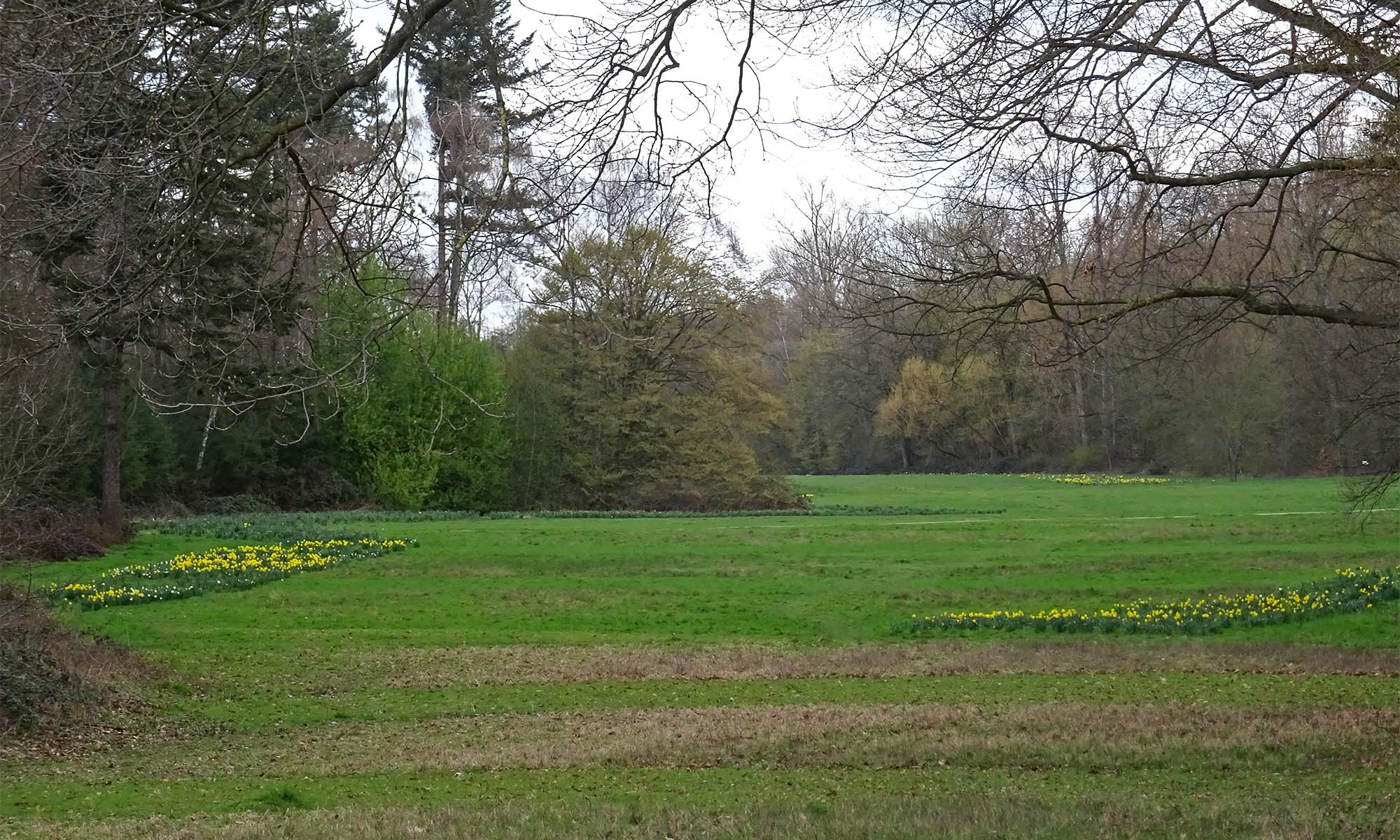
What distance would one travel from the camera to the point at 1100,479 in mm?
57625

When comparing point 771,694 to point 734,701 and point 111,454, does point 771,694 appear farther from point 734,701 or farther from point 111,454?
point 111,454

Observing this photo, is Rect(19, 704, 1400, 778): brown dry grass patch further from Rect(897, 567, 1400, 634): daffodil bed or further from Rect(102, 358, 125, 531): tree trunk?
Rect(102, 358, 125, 531): tree trunk

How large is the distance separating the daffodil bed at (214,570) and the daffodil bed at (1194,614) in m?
12.7

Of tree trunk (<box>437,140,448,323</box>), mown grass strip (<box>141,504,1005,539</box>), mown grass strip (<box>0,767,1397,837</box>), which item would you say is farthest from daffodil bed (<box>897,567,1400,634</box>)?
mown grass strip (<box>141,504,1005,539</box>)

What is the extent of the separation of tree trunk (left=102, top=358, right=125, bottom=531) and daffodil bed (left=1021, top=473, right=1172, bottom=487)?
38943 mm

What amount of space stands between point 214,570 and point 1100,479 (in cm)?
4343

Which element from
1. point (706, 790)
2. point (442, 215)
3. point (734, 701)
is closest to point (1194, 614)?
point (734, 701)

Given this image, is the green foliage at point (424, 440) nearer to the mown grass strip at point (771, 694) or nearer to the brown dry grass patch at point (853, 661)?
the brown dry grass patch at point (853, 661)

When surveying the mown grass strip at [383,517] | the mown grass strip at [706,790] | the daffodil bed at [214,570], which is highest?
the mown grass strip at [383,517]

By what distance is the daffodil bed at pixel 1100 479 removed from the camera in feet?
181

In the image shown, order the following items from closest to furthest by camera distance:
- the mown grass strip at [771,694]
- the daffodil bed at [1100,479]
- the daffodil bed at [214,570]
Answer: the mown grass strip at [771,694], the daffodil bed at [214,570], the daffodil bed at [1100,479]

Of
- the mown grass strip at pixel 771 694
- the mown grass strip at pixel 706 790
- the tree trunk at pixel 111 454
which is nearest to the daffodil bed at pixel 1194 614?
the mown grass strip at pixel 771 694

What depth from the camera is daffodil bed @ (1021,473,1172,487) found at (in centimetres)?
5528

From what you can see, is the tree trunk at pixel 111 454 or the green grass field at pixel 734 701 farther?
the tree trunk at pixel 111 454
